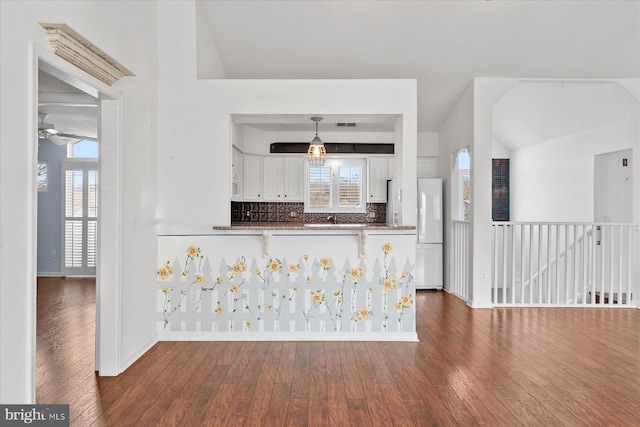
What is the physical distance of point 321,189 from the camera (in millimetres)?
7566

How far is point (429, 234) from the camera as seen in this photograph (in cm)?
682

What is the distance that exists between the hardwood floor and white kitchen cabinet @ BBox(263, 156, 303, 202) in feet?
11.6

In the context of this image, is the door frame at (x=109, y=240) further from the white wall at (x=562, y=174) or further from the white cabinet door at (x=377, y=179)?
the white wall at (x=562, y=174)

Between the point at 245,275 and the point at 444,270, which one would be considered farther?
the point at 444,270

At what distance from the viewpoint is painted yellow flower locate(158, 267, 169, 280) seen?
4.22 metres

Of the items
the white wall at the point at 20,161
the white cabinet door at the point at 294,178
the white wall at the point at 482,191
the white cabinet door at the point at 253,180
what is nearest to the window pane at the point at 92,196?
the white cabinet door at the point at 253,180

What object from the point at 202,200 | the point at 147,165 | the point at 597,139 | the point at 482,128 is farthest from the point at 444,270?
the point at 147,165

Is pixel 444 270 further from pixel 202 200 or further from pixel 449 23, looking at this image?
pixel 202 200

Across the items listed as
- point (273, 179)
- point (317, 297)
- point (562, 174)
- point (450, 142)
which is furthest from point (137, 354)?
point (562, 174)

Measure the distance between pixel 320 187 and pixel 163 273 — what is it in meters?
3.81

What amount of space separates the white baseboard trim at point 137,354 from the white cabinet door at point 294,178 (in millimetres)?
3870

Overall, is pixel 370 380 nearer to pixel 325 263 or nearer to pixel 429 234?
pixel 325 263

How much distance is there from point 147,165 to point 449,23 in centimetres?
352

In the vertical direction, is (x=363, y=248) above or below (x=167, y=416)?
above
